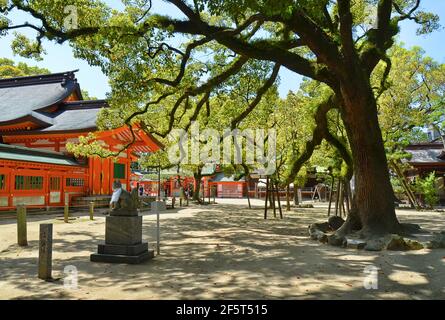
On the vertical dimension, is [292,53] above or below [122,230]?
above

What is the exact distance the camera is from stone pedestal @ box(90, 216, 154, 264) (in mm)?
7242

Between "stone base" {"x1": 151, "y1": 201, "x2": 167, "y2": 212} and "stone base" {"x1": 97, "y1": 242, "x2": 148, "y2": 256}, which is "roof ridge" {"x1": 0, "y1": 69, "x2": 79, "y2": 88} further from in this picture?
"stone base" {"x1": 97, "y1": 242, "x2": 148, "y2": 256}

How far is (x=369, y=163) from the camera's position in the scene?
987cm

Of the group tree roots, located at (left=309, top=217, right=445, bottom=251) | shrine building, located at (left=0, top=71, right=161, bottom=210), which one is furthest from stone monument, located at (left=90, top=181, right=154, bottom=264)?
shrine building, located at (left=0, top=71, right=161, bottom=210)

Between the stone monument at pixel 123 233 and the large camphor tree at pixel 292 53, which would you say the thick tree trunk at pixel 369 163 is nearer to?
the large camphor tree at pixel 292 53

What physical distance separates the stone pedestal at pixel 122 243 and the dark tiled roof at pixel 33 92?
60.1ft

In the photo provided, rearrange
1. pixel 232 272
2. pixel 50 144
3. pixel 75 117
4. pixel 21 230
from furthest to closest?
pixel 75 117 → pixel 50 144 → pixel 21 230 → pixel 232 272

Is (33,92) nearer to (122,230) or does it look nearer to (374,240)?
(122,230)

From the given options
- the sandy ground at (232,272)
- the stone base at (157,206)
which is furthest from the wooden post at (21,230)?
the stone base at (157,206)

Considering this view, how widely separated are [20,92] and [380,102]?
25828 millimetres

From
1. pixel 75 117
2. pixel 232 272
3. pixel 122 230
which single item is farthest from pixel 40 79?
pixel 232 272

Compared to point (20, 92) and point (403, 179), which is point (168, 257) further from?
point (20, 92)

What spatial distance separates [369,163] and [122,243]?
22.5 ft
